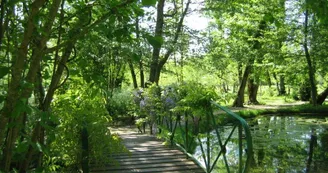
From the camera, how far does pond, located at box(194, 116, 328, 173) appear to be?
22.0ft

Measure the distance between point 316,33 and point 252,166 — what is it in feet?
38.0

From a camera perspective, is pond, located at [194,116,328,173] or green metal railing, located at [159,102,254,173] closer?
green metal railing, located at [159,102,254,173]

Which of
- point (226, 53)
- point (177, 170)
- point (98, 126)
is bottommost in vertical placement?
point (177, 170)

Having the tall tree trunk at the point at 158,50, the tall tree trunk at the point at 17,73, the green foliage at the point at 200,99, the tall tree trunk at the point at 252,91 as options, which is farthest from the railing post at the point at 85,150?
the tall tree trunk at the point at 252,91

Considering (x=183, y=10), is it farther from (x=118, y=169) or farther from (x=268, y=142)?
(x=118, y=169)

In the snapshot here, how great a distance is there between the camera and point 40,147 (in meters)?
1.17

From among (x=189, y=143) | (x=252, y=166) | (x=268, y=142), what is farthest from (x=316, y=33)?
(x=189, y=143)

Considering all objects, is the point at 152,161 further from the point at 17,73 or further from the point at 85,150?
the point at 17,73

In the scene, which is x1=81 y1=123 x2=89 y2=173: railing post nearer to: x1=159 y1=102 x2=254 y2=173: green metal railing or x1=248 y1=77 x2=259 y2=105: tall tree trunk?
x1=159 y1=102 x2=254 y2=173: green metal railing

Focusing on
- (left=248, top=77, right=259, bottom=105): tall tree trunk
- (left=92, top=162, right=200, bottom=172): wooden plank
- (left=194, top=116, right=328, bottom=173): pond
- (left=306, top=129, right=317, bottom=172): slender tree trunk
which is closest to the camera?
(left=92, top=162, right=200, bottom=172): wooden plank

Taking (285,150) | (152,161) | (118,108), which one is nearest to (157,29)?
(118,108)

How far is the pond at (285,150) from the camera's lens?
22.0ft

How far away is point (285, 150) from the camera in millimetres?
8461

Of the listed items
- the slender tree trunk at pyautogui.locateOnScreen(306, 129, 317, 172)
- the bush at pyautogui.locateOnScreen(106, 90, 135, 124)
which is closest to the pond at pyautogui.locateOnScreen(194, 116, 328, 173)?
the slender tree trunk at pyautogui.locateOnScreen(306, 129, 317, 172)
